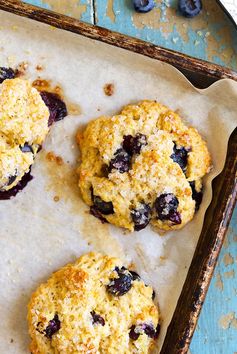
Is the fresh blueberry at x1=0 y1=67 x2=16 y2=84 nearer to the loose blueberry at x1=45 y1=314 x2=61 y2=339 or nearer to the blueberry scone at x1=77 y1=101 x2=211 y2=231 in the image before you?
the blueberry scone at x1=77 y1=101 x2=211 y2=231

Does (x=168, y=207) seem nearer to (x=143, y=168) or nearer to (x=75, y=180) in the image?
(x=143, y=168)

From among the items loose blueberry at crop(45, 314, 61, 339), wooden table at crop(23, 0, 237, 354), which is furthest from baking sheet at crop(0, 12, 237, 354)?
wooden table at crop(23, 0, 237, 354)

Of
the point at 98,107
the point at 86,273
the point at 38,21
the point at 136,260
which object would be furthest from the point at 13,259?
the point at 38,21

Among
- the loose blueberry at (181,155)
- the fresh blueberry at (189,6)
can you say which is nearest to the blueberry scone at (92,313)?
the loose blueberry at (181,155)

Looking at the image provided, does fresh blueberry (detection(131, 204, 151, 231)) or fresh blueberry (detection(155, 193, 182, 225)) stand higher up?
fresh blueberry (detection(155, 193, 182, 225))

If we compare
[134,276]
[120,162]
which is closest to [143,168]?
[120,162]

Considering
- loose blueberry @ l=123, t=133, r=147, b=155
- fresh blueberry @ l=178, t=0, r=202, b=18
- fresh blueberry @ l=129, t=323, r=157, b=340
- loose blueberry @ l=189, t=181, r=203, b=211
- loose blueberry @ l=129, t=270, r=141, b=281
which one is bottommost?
fresh blueberry @ l=129, t=323, r=157, b=340

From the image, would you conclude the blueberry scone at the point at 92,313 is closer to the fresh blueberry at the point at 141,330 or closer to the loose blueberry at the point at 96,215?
the fresh blueberry at the point at 141,330
